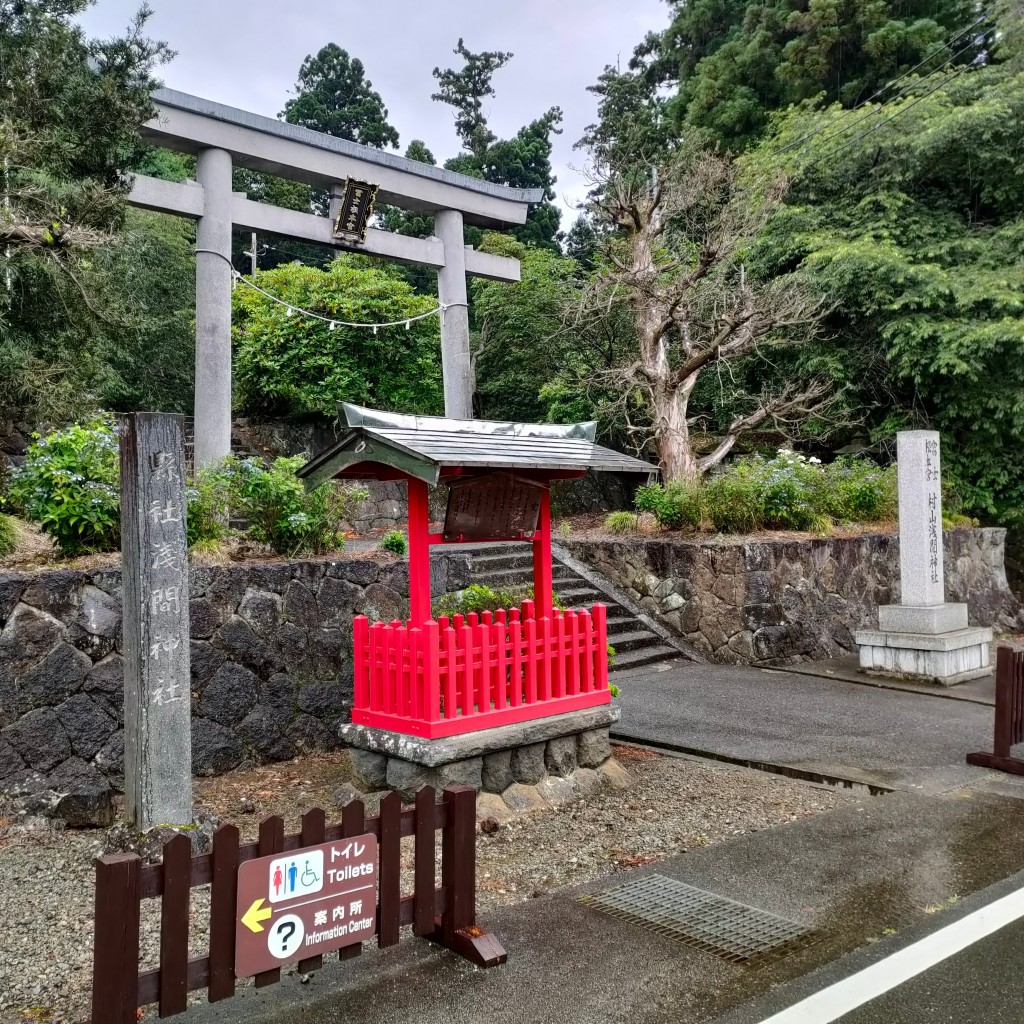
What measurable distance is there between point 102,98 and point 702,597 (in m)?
8.63

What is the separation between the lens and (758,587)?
10711mm

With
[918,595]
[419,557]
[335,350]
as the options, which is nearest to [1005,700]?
[918,595]

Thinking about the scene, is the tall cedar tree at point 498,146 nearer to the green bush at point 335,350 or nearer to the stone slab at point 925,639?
the green bush at point 335,350

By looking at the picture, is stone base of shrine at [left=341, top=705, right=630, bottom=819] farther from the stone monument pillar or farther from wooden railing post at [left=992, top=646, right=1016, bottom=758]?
the stone monument pillar

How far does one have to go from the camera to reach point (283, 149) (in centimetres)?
1151

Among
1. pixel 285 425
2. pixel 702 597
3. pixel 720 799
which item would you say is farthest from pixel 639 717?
pixel 285 425

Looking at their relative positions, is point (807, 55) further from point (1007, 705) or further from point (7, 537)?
point (7, 537)

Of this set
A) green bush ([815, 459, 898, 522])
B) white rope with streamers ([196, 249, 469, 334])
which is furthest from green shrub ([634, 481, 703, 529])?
white rope with streamers ([196, 249, 469, 334])

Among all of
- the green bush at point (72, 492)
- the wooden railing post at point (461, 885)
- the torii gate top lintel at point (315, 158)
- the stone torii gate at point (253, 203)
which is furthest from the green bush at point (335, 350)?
the wooden railing post at point (461, 885)

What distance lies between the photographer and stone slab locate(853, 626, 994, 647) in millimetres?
9430

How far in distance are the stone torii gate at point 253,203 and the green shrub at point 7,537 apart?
430cm

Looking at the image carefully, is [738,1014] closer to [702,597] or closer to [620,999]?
[620,999]

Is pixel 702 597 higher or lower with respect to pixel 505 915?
higher

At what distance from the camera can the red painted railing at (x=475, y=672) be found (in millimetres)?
5250
